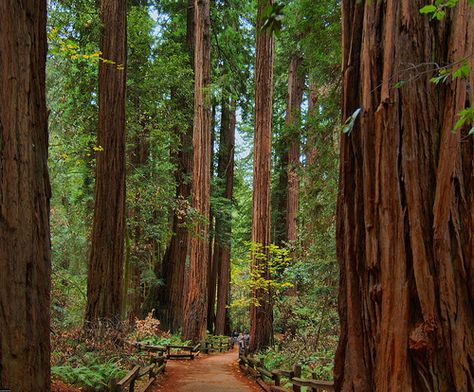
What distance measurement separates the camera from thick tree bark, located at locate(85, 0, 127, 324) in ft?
33.7

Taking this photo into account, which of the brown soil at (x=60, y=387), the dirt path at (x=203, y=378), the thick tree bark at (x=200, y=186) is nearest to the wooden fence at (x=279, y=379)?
the dirt path at (x=203, y=378)

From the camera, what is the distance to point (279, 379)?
29.7 feet

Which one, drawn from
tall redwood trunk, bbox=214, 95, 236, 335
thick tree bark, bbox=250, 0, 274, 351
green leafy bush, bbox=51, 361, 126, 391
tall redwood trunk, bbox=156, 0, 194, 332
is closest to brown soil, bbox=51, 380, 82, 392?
A: green leafy bush, bbox=51, 361, 126, 391

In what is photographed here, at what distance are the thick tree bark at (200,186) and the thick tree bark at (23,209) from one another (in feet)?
46.1

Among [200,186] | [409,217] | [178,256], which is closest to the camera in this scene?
[409,217]

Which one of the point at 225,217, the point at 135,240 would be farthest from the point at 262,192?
the point at 225,217

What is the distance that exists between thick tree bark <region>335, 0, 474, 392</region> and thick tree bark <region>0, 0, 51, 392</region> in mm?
2392

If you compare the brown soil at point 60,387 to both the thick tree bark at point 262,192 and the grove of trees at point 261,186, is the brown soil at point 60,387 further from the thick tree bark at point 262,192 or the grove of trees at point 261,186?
the thick tree bark at point 262,192

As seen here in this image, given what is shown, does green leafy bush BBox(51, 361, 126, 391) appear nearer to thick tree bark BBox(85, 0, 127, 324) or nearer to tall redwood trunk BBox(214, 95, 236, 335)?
thick tree bark BBox(85, 0, 127, 324)

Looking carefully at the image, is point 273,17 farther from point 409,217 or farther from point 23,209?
point 23,209

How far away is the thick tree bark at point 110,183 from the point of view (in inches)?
404

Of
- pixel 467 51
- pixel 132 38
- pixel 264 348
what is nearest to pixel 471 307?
pixel 467 51

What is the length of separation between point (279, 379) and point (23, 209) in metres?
7.18

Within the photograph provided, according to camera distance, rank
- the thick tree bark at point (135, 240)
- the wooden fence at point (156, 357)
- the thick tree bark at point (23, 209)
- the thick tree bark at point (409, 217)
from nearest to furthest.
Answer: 1. the thick tree bark at point (409, 217)
2. the thick tree bark at point (23, 209)
3. the wooden fence at point (156, 357)
4. the thick tree bark at point (135, 240)
